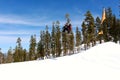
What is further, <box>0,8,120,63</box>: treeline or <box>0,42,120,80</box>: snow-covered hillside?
<box>0,8,120,63</box>: treeline

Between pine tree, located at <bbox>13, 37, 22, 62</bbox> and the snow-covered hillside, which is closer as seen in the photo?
the snow-covered hillside

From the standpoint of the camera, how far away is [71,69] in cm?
2280

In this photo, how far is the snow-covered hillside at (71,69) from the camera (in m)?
20.2

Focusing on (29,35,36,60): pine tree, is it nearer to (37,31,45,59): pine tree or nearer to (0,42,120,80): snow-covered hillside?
(37,31,45,59): pine tree

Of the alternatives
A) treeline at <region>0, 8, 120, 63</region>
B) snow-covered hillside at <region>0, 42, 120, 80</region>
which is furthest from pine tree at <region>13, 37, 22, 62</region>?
snow-covered hillside at <region>0, 42, 120, 80</region>

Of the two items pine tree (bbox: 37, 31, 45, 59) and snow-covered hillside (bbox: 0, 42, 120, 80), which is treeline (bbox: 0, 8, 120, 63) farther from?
snow-covered hillside (bbox: 0, 42, 120, 80)

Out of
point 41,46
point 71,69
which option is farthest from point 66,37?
point 71,69

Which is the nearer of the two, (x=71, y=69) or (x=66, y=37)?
(x=71, y=69)

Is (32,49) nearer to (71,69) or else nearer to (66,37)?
(66,37)

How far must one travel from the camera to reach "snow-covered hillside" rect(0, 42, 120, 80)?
794 inches

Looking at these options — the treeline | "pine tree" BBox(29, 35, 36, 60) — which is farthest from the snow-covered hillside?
"pine tree" BBox(29, 35, 36, 60)

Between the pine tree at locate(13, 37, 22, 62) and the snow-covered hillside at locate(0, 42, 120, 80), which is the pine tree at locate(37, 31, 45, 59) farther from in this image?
the snow-covered hillside at locate(0, 42, 120, 80)

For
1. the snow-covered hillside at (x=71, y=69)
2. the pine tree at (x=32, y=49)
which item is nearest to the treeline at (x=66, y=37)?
the pine tree at (x=32, y=49)

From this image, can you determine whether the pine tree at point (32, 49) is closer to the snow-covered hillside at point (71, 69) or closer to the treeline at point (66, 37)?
the treeline at point (66, 37)
